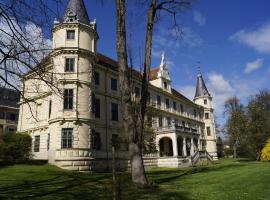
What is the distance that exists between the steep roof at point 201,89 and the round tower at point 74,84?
3830 centimetres

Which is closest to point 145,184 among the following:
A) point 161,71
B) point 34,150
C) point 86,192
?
point 86,192

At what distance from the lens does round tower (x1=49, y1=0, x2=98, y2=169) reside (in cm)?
2850

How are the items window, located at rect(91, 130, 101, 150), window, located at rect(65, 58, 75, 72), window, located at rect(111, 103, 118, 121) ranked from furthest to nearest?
window, located at rect(111, 103, 118, 121) < window, located at rect(91, 130, 101, 150) < window, located at rect(65, 58, 75, 72)

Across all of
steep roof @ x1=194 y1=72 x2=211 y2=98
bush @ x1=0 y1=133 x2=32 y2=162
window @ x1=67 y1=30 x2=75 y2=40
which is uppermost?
steep roof @ x1=194 y1=72 x2=211 y2=98

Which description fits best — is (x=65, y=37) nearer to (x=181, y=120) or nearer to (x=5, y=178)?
(x=5, y=178)

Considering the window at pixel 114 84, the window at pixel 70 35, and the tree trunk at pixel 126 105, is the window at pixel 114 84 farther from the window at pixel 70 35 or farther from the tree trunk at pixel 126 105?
the tree trunk at pixel 126 105

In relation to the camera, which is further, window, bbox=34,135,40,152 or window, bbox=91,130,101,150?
window, bbox=34,135,40,152

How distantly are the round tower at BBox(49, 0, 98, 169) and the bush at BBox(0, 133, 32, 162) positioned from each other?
2.91 m

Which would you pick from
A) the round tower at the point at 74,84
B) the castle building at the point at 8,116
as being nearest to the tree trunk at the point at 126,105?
the round tower at the point at 74,84

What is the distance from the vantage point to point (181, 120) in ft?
173

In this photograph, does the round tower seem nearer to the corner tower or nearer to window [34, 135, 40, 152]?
window [34, 135, 40, 152]

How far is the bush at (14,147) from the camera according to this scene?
84.3 ft

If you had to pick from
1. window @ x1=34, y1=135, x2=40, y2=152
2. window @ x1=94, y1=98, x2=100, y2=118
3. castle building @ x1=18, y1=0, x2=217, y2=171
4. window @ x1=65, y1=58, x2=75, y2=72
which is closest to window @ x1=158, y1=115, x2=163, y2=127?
castle building @ x1=18, y1=0, x2=217, y2=171

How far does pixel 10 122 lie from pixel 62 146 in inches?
1392
